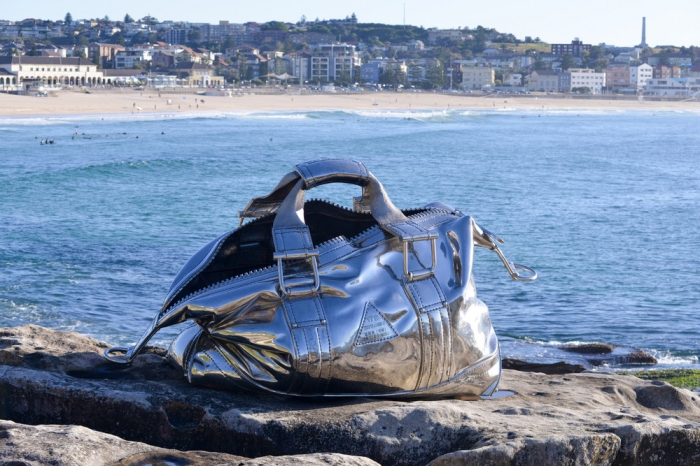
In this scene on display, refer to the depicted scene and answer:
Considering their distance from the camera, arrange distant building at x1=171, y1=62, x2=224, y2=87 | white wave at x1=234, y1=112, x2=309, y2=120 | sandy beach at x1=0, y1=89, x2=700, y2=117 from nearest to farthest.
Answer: white wave at x1=234, y1=112, x2=309, y2=120
sandy beach at x1=0, y1=89, x2=700, y2=117
distant building at x1=171, y1=62, x2=224, y2=87

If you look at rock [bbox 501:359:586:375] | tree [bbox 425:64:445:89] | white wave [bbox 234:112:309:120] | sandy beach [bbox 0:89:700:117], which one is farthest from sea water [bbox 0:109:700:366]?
tree [bbox 425:64:445:89]

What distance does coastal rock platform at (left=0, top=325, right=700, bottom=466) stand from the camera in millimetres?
3051

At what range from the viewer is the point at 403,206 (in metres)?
25.2

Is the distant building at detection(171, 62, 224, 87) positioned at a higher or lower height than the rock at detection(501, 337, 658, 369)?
higher

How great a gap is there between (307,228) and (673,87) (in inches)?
6822

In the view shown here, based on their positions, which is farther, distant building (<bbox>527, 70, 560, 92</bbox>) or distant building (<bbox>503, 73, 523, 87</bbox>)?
distant building (<bbox>503, 73, 523, 87</bbox>)

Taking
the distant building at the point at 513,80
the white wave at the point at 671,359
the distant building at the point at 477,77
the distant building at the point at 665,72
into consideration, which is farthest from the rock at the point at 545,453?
the distant building at the point at 665,72

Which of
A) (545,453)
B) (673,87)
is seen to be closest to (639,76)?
(673,87)

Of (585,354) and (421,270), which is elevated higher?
(421,270)

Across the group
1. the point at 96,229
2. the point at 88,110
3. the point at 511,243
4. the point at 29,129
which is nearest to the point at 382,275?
the point at 511,243

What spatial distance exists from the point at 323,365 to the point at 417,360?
43cm

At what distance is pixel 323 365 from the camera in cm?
355

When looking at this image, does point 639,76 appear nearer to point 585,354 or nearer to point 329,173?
point 585,354

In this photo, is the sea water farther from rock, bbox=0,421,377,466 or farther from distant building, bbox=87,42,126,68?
distant building, bbox=87,42,126,68
